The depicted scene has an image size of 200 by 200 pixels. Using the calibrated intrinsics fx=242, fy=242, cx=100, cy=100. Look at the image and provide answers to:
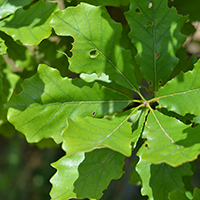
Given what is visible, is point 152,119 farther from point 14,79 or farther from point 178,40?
point 14,79

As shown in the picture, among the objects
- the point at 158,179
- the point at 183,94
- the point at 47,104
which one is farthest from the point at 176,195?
the point at 47,104

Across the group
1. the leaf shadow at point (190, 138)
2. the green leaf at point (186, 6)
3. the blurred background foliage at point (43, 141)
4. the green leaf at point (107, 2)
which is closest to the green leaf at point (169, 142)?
the leaf shadow at point (190, 138)

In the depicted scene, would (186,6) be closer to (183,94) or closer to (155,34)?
(155,34)

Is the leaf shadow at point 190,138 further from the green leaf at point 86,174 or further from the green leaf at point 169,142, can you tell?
the green leaf at point 86,174

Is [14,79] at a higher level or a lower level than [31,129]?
lower

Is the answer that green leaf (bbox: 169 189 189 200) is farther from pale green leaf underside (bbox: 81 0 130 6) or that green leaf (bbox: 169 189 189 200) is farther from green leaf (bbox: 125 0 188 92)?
pale green leaf underside (bbox: 81 0 130 6)

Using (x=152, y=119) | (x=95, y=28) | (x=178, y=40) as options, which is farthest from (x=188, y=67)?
(x=95, y=28)

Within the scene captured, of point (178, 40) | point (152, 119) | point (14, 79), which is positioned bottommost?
point (14, 79)
